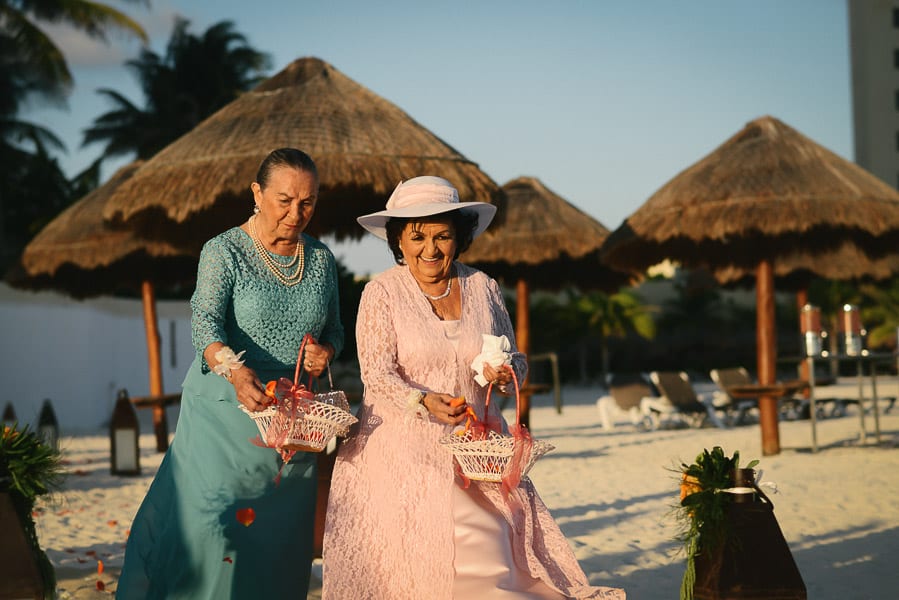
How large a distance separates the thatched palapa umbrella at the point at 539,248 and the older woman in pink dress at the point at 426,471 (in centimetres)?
897

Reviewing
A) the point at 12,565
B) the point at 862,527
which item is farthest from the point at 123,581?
the point at 862,527

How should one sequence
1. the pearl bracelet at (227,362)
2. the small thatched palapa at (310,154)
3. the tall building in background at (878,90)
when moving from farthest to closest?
the tall building in background at (878,90)
the small thatched palapa at (310,154)
the pearl bracelet at (227,362)

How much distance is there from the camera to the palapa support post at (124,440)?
1062cm

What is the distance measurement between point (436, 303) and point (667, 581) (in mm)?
2566

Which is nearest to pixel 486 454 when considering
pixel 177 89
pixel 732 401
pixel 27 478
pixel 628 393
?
pixel 27 478

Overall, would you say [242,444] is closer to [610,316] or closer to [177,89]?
[610,316]

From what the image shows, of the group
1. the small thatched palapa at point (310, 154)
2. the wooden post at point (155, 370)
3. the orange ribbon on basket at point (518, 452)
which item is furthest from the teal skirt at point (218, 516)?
the wooden post at point (155, 370)

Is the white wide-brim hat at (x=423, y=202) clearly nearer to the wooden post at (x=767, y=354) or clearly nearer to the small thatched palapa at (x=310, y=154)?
the small thatched palapa at (x=310, y=154)

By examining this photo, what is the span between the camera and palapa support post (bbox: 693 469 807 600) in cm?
334

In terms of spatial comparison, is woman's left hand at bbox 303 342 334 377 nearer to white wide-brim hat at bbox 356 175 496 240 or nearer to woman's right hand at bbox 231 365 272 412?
woman's right hand at bbox 231 365 272 412

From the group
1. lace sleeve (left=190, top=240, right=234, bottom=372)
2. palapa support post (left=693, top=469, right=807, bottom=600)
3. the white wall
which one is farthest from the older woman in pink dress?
the white wall

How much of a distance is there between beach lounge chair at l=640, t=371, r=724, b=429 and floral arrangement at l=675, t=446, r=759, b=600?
1253 cm

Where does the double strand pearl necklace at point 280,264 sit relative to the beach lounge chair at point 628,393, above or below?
above

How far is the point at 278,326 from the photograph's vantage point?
3541 mm
